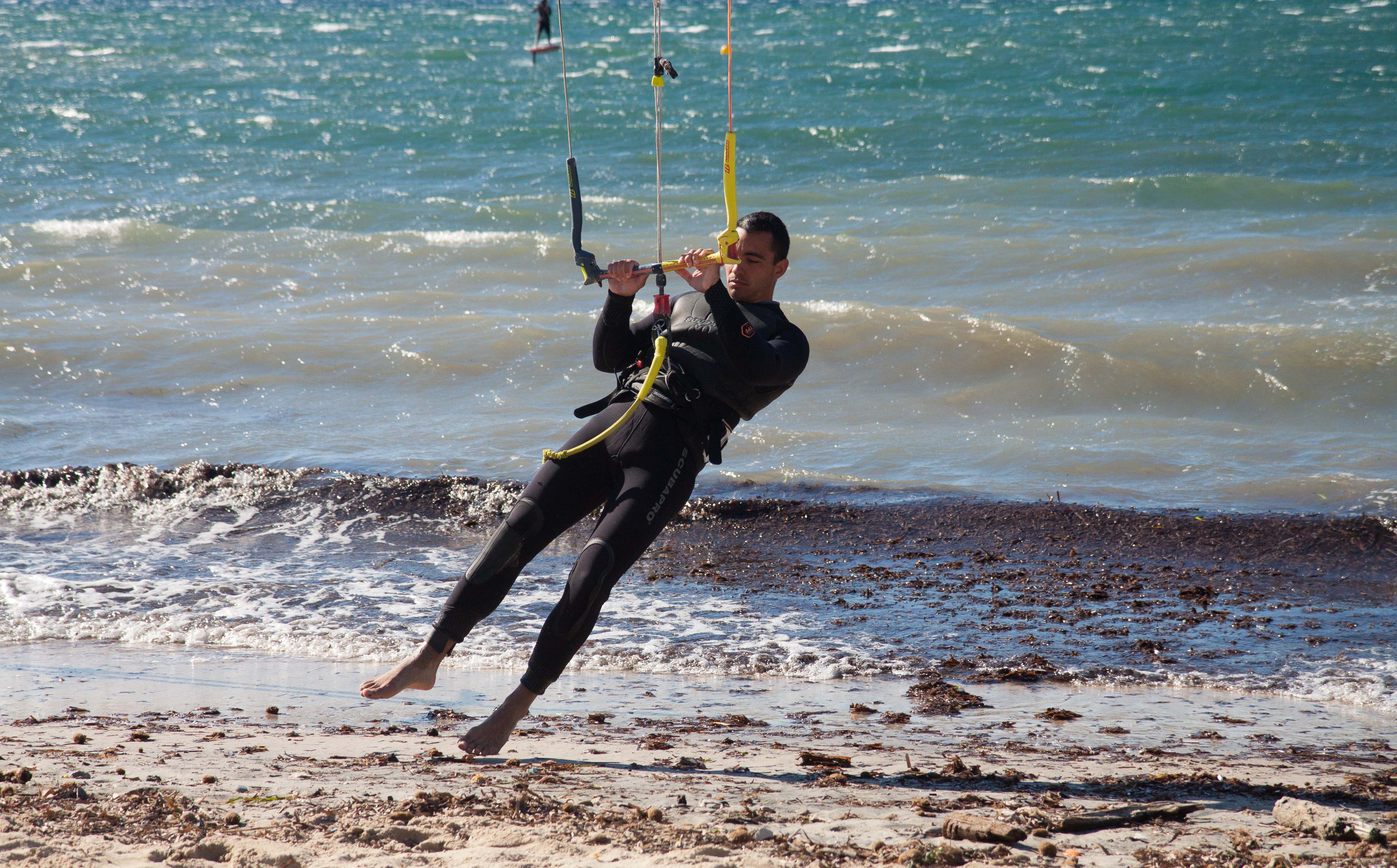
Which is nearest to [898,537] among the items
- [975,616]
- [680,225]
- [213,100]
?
[975,616]

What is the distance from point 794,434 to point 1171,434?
2.77m

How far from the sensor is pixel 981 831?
10.3ft

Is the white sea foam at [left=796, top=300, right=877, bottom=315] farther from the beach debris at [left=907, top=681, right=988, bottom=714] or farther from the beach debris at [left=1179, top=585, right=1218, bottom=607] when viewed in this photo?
the beach debris at [left=907, top=681, right=988, bottom=714]

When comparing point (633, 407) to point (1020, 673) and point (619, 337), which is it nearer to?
point (619, 337)

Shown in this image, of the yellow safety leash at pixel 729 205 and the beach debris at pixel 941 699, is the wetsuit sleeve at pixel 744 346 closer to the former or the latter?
the yellow safety leash at pixel 729 205

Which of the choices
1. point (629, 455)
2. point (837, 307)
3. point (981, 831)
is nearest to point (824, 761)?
point (981, 831)

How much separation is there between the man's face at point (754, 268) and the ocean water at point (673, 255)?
5.20 ft

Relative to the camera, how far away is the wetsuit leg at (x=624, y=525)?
13.1 ft

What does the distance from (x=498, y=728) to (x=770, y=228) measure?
6.76 feet

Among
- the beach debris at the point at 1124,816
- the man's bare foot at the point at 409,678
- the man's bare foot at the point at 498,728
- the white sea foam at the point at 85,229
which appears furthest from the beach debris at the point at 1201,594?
the white sea foam at the point at 85,229

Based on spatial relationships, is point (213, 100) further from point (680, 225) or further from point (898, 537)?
point (898, 537)

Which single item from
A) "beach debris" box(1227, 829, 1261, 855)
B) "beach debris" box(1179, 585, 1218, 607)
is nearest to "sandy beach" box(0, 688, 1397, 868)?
"beach debris" box(1227, 829, 1261, 855)

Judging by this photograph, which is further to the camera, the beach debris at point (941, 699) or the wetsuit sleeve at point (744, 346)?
the beach debris at point (941, 699)

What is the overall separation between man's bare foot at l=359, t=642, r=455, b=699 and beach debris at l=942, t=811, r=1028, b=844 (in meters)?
1.76
